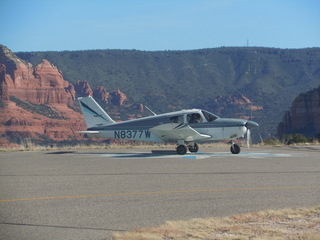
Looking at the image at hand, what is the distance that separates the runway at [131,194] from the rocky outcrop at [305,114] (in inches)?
3172

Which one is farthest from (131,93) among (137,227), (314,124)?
(137,227)

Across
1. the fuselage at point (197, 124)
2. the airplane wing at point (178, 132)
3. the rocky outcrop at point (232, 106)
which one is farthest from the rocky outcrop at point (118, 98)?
the airplane wing at point (178, 132)

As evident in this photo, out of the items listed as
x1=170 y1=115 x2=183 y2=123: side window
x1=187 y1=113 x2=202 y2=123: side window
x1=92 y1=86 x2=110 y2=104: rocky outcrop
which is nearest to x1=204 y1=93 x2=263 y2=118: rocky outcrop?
x1=92 y1=86 x2=110 y2=104: rocky outcrop

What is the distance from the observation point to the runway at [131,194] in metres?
8.47

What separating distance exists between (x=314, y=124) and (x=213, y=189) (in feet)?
296

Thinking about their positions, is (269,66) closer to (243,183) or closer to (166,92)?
(166,92)

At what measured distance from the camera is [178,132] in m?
24.6

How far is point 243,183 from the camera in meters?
13.4

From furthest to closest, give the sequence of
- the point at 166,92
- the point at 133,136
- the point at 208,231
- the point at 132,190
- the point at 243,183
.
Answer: the point at 166,92
the point at 133,136
the point at 243,183
the point at 132,190
the point at 208,231

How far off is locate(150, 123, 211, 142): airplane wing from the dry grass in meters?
15.5

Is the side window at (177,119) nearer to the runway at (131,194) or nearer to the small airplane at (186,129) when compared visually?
the small airplane at (186,129)

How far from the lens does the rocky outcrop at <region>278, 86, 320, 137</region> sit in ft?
316

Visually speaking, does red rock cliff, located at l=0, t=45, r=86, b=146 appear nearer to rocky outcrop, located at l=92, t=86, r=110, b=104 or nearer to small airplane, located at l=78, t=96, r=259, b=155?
rocky outcrop, located at l=92, t=86, r=110, b=104

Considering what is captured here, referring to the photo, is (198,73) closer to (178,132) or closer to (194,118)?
(194,118)
